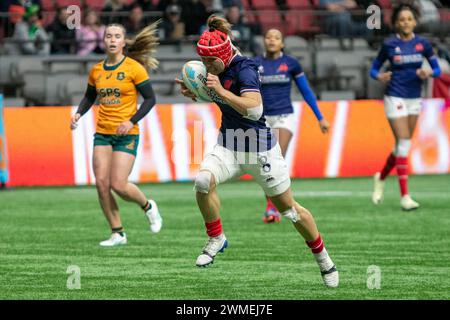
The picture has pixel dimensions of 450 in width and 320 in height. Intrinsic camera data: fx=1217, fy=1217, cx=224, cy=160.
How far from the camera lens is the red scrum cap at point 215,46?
10023 millimetres

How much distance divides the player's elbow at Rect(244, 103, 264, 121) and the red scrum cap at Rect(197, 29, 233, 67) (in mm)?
484

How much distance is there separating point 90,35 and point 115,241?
1209cm

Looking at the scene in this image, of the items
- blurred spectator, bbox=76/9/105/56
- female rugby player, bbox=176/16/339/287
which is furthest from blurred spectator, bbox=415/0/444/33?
female rugby player, bbox=176/16/339/287

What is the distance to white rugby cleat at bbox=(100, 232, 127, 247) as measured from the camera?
1337 cm

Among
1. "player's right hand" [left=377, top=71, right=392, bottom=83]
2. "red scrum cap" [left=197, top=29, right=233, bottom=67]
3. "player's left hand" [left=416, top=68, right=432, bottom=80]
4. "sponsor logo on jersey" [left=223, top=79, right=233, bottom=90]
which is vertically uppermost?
"red scrum cap" [left=197, top=29, right=233, bottom=67]

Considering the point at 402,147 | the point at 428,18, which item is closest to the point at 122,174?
the point at 402,147

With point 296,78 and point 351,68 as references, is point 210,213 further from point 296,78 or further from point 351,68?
point 351,68

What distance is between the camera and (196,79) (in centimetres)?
1034

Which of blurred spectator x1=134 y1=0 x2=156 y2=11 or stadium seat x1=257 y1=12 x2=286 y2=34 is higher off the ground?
blurred spectator x1=134 y1=0 x2=156 y2=11

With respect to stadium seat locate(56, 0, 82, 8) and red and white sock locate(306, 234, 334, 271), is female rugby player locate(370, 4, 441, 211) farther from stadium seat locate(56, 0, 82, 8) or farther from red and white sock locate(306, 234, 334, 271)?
stadium seat locate(56, 0, 82, 8)

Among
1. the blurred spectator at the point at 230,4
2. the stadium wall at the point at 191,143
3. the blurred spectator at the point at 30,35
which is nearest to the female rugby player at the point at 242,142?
the stadium wall at the point at 191,143

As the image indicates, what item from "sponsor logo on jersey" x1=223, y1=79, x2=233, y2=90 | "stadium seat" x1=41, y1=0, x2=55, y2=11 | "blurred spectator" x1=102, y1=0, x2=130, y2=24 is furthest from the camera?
"stadium seat" x1=41, y1=0, x2=55, y2=11

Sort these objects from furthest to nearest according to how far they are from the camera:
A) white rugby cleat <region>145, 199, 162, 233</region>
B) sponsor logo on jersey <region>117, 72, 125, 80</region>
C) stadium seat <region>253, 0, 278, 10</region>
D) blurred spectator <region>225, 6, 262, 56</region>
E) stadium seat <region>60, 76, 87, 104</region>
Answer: stadium seat <region>253, 0, 278, 10</region>
blurred spectator <region>225, 6, 262, 56</region>
stadium seat <region>60, 76, 87, 104</region>
white rugby cleat <region>145, 199, 162, 233</region>
sponsor logo on jersey <region>117, 72, 125, 80</region>

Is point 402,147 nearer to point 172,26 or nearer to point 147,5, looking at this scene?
point 172,26
